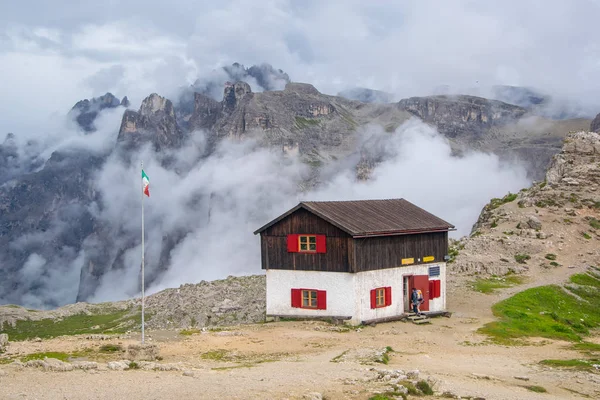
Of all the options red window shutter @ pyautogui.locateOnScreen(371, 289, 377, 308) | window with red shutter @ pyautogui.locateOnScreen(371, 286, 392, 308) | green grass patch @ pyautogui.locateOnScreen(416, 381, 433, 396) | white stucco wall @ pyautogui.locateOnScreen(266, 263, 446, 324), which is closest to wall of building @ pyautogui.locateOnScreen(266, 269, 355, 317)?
white stucco wall @ pyautogui.locateOnScreen(266, 263, 446, 324)

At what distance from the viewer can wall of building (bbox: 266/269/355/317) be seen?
143 feet

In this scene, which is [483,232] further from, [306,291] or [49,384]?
[49,384]

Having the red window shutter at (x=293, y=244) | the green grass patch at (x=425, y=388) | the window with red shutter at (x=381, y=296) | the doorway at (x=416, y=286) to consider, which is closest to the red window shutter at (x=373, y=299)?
the window with red shutter at (x=381, y=296)

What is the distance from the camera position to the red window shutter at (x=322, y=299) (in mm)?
44281

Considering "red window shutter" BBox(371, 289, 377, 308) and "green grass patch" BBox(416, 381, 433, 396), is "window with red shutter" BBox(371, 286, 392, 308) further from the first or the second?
"green grass patch" BBox(416, 381, 433, 396)

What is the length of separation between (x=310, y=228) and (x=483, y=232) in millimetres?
35995

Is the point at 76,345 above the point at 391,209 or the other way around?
the other way around

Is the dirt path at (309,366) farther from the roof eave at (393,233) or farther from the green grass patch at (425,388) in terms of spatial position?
the roof eave at (393,233)

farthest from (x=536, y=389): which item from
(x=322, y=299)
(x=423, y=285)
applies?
(x=423, y=285)

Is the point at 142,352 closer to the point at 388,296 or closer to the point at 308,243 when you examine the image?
the point at 308,243

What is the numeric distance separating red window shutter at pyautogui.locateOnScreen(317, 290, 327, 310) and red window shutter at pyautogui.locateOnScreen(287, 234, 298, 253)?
3.04m

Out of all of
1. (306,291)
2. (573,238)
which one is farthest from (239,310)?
(573,238)

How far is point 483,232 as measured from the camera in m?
75.9

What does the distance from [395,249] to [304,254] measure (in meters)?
5.85
